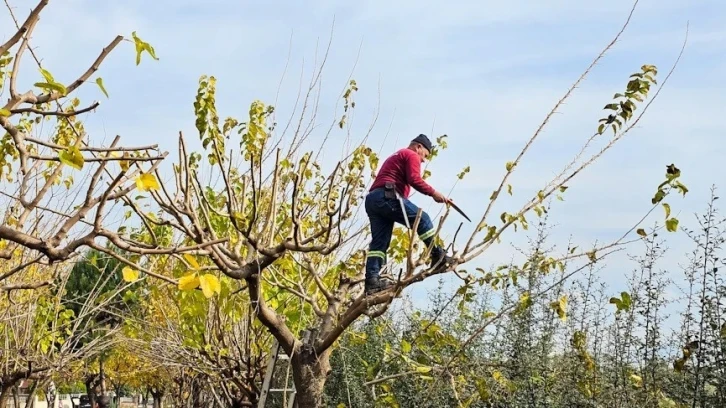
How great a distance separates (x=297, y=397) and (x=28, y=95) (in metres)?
3.80

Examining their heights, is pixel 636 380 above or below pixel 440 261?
below

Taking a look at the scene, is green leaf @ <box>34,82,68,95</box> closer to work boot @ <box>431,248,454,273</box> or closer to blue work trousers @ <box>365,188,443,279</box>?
work boot @ <box>431,248,454,273</box>

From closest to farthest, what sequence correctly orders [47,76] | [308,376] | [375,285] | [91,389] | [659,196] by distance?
[47,76]
[659,196]
[375,285]
[308,376]
[91,389]

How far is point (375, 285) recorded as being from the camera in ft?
18.6

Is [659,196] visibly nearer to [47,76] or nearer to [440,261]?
[440,261]

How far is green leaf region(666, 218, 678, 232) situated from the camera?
484 centimetres

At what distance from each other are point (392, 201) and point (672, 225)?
6.00 feet

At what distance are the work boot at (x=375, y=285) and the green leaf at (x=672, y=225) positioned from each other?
5.72ft

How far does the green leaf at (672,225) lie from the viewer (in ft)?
15.9

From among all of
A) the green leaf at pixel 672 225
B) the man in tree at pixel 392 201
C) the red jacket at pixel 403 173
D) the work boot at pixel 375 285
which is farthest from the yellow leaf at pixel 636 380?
the red jacket at pixel 403 173

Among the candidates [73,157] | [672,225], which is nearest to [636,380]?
[672,225]

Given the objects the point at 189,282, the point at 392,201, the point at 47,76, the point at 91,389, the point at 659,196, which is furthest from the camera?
the point at 91,389

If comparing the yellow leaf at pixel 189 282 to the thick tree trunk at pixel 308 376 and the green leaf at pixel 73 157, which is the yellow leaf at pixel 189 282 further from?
the thick tree trunk at pixel 308 376

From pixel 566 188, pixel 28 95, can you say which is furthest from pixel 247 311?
pixel 28 95
